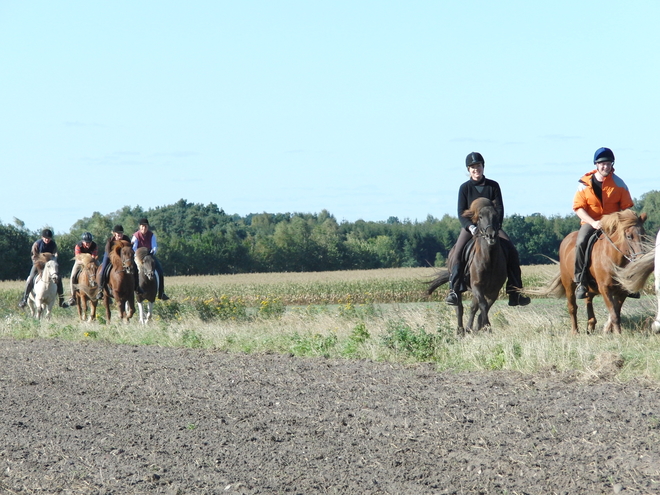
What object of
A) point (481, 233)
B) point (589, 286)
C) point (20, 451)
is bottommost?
point (20, 451)

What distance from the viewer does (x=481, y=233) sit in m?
11.9

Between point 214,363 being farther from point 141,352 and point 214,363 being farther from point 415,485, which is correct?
point 415,485

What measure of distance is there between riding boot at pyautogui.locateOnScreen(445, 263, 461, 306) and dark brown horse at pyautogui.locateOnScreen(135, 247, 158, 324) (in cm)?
853

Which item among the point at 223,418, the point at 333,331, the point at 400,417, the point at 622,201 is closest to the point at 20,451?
the point at 223,418

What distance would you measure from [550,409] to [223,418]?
2799mm

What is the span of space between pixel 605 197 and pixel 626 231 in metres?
0.86

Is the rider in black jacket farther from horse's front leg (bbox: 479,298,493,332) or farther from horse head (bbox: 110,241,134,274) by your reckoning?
horse head (bbox: 110,241,134,274)

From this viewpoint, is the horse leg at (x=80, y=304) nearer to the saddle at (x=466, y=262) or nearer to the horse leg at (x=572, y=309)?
the saddle at (x=466, y=262)

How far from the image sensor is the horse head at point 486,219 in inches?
460

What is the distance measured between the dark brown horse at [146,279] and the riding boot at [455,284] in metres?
8.53

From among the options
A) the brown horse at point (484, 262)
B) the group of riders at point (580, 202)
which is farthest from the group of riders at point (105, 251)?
the brown horse at point (484, 262)

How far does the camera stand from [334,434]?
260 inches

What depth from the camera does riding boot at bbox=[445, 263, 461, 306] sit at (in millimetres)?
12281

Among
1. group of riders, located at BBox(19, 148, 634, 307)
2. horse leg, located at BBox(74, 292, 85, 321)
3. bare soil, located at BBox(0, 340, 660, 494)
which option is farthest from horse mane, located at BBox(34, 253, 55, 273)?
group of riders, located at BBox(19, 148, 634, 307)
